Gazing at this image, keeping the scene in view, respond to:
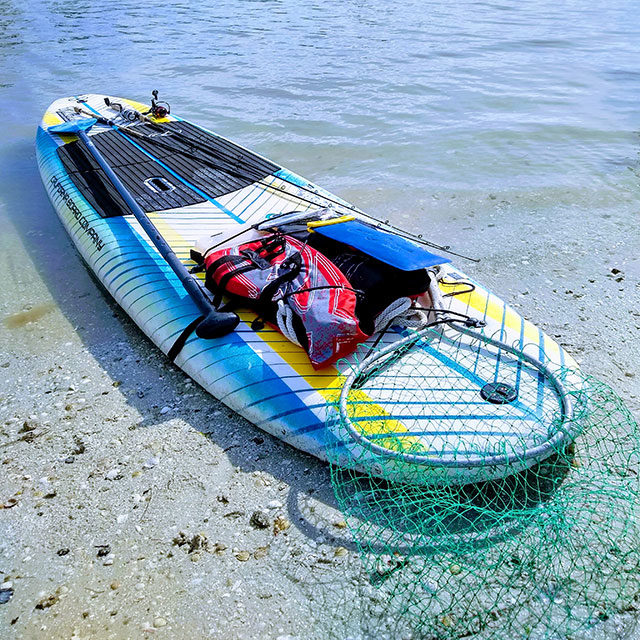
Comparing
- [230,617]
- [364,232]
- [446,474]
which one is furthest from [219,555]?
[364,232]

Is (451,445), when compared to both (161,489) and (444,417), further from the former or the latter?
(161,489)

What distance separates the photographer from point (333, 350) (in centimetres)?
333

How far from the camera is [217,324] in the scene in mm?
3670

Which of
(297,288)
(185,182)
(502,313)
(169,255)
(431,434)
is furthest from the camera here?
(185,182)

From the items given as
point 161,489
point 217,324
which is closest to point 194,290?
point 217,324

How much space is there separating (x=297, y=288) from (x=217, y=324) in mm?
533

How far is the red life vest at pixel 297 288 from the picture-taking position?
332 centimetres

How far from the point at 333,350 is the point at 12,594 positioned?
1.86 meters

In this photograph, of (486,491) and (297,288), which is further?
(297,288)

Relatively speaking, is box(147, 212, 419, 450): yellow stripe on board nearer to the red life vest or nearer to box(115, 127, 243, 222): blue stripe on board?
the red life vest

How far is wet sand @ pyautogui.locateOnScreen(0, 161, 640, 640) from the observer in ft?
8.41

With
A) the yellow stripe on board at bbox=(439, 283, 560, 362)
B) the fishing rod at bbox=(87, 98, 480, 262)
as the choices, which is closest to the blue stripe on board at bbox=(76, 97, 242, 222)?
the fishing rod at bbox=(87, 98, 480, 262)

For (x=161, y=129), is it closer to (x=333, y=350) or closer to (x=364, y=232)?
(x=364, y=232)

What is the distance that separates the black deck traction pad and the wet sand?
3.24 feet
